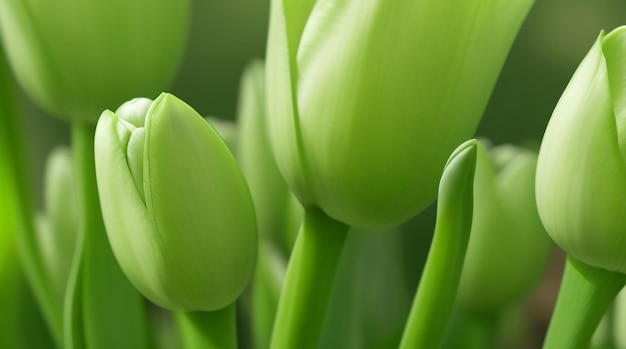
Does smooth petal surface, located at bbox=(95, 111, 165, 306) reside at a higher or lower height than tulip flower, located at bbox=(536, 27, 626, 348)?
lower

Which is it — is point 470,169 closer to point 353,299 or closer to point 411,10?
point 411,10

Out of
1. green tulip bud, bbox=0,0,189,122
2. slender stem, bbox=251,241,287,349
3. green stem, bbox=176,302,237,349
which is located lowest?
slender stem, bbox=251,241,287,349

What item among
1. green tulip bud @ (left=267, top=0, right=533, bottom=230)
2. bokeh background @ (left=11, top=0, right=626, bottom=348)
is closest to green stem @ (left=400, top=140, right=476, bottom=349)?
green tulip bud @ (left=267, top=0, right=533, bottom=230)

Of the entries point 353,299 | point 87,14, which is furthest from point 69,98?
point 353,299

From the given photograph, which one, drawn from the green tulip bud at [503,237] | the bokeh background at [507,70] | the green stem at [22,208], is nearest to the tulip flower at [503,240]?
the green tulip bud at [503,237]

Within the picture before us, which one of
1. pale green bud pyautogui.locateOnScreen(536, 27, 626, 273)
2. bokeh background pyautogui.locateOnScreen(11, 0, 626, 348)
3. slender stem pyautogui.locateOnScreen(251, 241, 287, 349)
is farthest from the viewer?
bokeh background pyautogui.locateOnScreen(11, 0, 626, 348)

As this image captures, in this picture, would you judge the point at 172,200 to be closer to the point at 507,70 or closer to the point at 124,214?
the point at 124,214

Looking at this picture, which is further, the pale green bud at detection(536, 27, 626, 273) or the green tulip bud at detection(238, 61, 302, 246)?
the green tulip bud at detection(238, 61, 302, 246)

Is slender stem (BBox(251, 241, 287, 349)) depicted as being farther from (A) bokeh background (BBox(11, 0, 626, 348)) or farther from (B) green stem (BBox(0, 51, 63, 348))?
A: (A) bokeh background (BBox(11, 0, 626, 348))

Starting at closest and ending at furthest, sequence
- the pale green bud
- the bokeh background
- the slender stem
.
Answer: the pale green bud, the slender stem, the bokeh background
